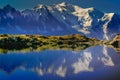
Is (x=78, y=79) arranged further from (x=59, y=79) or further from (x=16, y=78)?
(x=16, y=78)

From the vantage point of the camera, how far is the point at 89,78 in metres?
90.9

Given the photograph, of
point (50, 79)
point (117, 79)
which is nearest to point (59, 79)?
point (50, 79)

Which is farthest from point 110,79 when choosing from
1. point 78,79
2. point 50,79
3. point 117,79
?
point 50,79

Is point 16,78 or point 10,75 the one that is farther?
point 10,75

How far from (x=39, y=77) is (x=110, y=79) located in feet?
65.0

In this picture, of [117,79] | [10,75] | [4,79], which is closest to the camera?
[117,79]

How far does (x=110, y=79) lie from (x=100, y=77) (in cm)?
577

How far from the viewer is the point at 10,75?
100000 millimetres

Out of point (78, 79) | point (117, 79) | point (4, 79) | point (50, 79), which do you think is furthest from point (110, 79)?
point (4, 79)

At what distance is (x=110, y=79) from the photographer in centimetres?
8694

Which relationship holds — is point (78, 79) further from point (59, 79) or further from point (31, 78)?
point (31, 78)

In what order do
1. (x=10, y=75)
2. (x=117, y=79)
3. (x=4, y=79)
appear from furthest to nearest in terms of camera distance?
(x=10, y=75) → (x=4, y=79) → (x=117, y=79)

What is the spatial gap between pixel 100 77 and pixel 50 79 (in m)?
14.3

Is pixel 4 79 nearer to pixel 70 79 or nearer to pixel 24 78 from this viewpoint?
pixel 24 78
